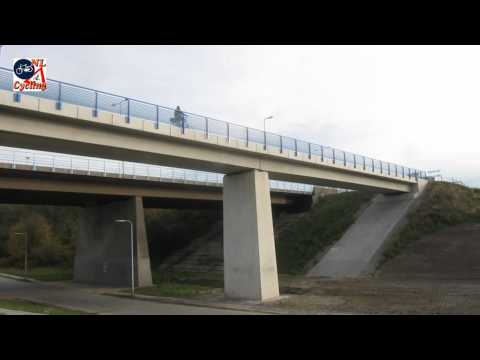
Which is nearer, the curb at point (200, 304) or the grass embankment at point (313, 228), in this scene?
the curb at point (200, 304)

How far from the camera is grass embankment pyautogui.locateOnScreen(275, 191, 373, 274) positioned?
127 ft

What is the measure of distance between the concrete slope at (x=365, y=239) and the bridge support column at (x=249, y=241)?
12.2 meters

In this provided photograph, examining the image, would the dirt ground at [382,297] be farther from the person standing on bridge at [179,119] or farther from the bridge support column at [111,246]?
the bridge support column at [111,246]

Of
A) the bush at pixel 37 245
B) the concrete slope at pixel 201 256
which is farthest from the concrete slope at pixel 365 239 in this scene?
the bush at pixel 37 245

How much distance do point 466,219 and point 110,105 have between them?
103ft

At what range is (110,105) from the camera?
701 inches

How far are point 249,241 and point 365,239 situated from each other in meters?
17.8

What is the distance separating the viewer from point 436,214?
122 ft

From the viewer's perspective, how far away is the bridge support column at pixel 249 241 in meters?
22.6

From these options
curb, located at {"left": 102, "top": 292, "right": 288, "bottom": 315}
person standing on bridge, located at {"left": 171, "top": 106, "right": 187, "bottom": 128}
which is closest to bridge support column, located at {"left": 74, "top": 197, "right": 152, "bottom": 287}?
curb, located at {"left": 102, "top": 292, "right": 288, "bottom": 315}

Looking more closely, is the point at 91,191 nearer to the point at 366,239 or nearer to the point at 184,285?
the point at 184,285
